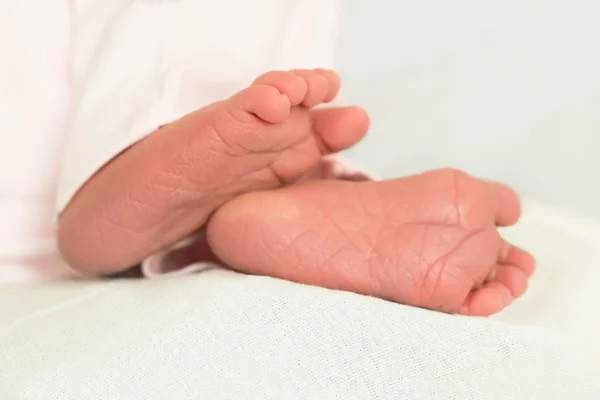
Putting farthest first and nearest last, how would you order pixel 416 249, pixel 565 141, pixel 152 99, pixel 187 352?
pixel 565 141
pixel 152 99
pixel 416 249
pixel 187 352

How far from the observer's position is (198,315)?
553mm

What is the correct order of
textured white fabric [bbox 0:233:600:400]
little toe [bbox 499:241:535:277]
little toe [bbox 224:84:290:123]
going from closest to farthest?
textured white fabric [bbox 0:233:600:400] → little toe [bbox 224:84:290:123] → little toe [bbox 499:241:535:277]

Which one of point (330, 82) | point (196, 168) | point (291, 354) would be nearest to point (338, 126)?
point (330, 82)

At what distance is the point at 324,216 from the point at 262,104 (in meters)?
0.12

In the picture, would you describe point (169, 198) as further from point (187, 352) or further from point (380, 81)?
point (380, 81)

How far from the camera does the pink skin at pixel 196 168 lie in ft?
2.10

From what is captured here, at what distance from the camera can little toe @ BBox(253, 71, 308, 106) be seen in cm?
64

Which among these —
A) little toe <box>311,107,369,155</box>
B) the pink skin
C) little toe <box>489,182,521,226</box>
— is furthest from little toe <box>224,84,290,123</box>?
little toe <box>489,182,521,226</box>

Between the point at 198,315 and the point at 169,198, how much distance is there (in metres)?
0.15

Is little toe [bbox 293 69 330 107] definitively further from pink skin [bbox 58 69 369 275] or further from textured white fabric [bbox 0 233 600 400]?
textured white fabric [bbox 0 233 600 400]

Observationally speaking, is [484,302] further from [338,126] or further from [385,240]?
[338,126]

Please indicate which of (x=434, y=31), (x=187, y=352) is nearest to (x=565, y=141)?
(x=434, y=31)

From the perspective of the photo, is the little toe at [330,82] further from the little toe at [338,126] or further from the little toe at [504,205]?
the little toe at [504,205]

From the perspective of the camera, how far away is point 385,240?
25.8 inches
